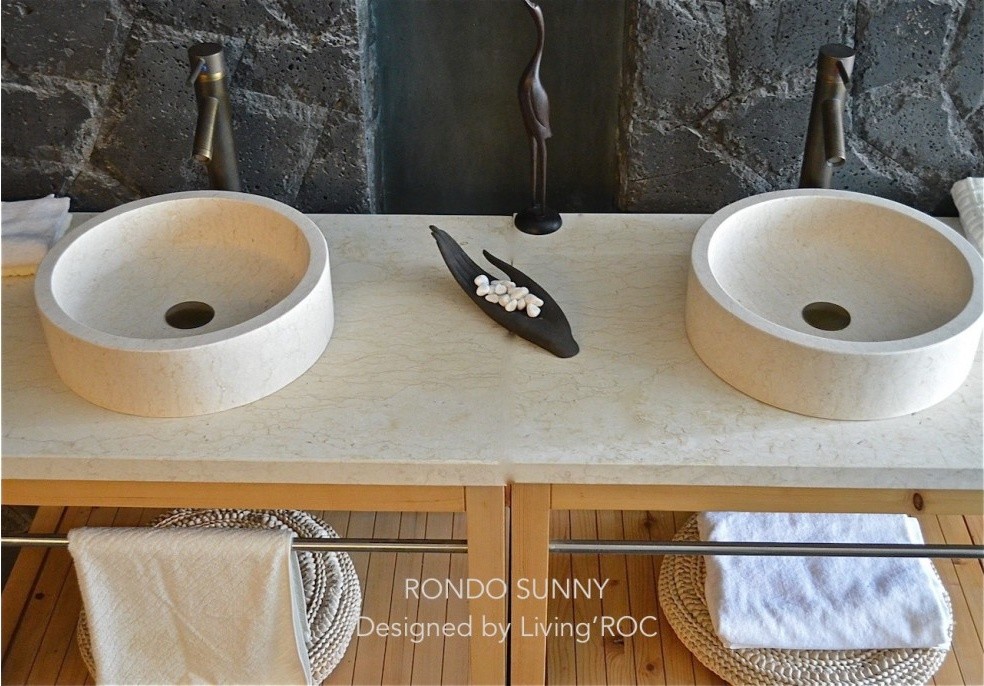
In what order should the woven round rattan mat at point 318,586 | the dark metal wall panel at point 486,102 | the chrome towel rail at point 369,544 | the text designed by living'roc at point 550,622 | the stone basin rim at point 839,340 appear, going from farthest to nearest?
the text designed by living'roc at point 550,622 → the woven round rattan mat at point 318,586 → the dark metal wall panel at point 486,102 → the chrome towel rail at point 369,544 → the stone basin rim at point 839,340

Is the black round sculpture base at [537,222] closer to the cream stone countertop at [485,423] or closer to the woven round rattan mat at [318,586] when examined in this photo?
the cream stone countertop at [485,423]

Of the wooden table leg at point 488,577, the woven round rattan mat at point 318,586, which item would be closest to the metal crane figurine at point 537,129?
the wooden table leg at point 488,577

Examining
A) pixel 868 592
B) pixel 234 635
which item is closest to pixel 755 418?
pixel 868 592

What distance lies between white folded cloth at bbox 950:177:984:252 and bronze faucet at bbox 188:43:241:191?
3.86ft

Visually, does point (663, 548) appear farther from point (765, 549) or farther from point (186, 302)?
point (186, 302)

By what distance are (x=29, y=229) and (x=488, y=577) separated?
0.92 m

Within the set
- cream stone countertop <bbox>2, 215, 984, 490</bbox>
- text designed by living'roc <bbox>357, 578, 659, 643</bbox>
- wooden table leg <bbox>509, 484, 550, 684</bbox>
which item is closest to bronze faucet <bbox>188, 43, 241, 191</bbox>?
cream stone countertop <bbox>2, 215, 984, 490</bbox>

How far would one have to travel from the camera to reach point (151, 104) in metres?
1.67

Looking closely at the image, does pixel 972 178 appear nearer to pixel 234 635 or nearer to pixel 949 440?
A: pixel 949 440

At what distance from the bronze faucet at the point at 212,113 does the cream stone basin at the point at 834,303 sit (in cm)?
72

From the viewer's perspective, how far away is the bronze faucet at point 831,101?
1439 mm

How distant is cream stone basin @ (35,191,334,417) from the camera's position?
1.28 metres

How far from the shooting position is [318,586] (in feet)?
6.29

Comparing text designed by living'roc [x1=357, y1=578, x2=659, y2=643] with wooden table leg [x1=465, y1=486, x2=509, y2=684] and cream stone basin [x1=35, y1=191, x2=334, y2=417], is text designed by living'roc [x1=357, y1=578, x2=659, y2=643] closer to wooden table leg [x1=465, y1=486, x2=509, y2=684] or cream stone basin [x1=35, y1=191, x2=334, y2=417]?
wooden table leg [x1=465, y1=486, x2=509, y2=684]
